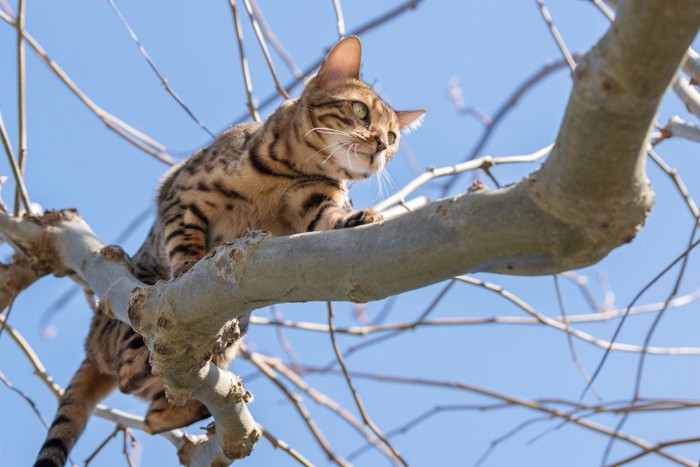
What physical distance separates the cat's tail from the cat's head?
5.11 feet

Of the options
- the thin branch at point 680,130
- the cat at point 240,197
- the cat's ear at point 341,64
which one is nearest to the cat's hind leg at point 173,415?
the cat at point 240,197

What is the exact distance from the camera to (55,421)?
12.8 feet

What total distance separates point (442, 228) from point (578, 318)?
2518 millimetres

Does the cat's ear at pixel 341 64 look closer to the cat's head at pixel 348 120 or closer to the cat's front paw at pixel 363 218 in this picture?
the cat's head at pixel 348 120

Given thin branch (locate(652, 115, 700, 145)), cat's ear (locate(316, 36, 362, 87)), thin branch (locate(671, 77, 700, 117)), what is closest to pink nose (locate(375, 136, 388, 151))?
cat's ear (locate(316, 36, 362, 87))

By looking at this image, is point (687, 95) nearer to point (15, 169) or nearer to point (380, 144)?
point (380, 144)

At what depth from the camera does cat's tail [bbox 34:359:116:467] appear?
364cm

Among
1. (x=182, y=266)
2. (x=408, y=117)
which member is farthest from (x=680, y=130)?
(x=182, y=266)

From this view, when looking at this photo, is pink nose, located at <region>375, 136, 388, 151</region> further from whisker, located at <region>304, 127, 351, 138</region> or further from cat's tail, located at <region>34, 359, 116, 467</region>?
cat's tail, located at <region>34, 359, 116, 467</region>

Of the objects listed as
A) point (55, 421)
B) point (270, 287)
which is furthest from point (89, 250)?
point (270, 287)

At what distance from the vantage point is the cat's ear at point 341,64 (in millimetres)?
4223

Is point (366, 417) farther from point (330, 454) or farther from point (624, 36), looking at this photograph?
point (624, 36)

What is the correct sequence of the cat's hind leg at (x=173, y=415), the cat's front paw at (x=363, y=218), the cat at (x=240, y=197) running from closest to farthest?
the cat's front paw at (x=363, y=218)
the cat's hind leg at (x=173, y=415)
the cat at (x=240, y=197)

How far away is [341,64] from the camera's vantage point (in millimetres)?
4336
